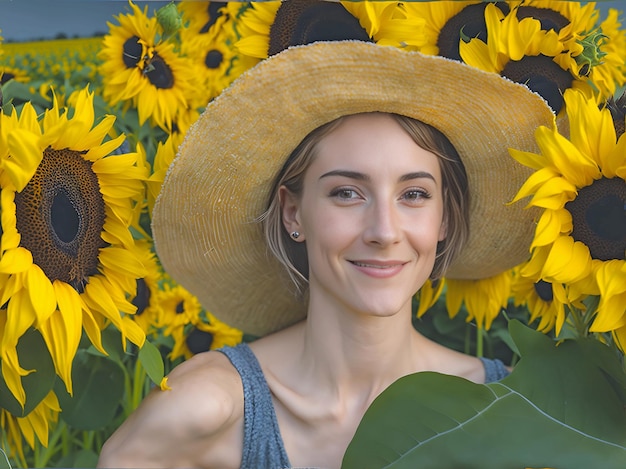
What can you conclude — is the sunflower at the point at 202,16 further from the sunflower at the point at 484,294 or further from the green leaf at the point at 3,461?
the green leaf at the point at 3,461

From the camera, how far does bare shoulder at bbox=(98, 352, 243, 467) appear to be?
954 mm

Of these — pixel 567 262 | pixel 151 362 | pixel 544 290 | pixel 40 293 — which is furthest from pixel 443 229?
pixel 40 293

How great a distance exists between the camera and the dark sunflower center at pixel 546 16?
982 mm

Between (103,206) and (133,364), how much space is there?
1.37 ft

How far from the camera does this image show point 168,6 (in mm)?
1064

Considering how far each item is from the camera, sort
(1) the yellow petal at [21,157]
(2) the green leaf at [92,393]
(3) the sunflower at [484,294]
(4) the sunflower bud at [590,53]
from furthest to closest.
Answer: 1. (3) the sunflower at [484,294]
2. (2) the green leaf at [92,393]
3. (4) the sunflower bud at [590,53]
4. (1) the yellow petal at [21,157]

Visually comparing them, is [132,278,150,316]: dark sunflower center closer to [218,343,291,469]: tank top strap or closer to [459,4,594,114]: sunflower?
[218,343,291,469]: tank top strap

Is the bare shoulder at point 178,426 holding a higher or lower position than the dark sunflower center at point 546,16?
lower

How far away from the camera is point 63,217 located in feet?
2.81

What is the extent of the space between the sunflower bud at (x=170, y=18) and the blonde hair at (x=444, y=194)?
221 mm

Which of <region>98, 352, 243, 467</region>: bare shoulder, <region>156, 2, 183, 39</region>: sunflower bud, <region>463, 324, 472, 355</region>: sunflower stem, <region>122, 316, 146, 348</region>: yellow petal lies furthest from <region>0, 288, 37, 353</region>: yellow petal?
<region>463, 324, 472, 355</region>: sunflower stem

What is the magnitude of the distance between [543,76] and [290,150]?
29cm

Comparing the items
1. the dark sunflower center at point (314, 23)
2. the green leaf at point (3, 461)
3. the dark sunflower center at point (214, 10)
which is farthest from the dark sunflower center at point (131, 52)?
the green leaf at point (3, 461)

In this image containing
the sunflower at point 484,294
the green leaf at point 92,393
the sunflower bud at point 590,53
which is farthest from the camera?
the sunflower at point 484,294
